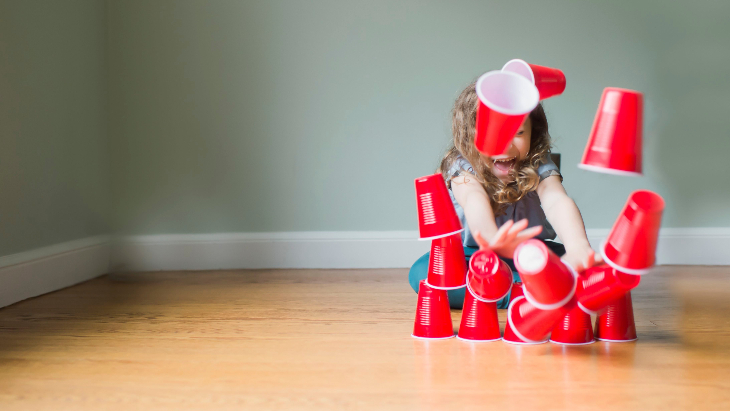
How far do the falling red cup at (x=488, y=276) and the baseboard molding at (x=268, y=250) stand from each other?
96cm

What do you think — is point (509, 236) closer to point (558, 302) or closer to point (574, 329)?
point (558, 302)

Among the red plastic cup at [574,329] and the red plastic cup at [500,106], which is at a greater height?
the red plastic cup at [500,106]

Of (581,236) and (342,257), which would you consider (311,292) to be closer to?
(342,257)

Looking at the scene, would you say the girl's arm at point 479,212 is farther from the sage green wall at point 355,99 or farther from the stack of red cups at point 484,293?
the sage green wall at point 355,99

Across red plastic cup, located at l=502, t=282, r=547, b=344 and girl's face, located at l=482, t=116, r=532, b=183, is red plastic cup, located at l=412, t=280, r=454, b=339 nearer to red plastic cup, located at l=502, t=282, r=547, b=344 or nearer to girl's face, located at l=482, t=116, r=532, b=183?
red plastic cup, located at l=502, t=282, r=547, b=344

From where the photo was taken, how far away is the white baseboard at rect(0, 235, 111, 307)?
4.31 ft

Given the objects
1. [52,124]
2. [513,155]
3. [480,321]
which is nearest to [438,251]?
[480,321]

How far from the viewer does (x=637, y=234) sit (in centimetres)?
72

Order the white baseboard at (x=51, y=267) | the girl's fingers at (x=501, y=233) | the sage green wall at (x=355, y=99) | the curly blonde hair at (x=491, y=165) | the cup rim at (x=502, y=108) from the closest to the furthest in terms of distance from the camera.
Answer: the cup rim at (x=502, y=108)
the girl's fingers at (x=501, y=233)
the curly blonde hair at (x=491, y=165)
the white baseboard at (x=51, y=267)
the sage green wall at (x=355, y=99)

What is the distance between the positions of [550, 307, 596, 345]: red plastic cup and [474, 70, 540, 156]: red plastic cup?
0.34 metres

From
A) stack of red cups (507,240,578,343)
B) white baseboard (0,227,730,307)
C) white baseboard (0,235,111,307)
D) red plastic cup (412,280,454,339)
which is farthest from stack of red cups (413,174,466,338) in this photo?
white baseboard (0,235,111,307)

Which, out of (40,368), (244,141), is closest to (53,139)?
(244,141)

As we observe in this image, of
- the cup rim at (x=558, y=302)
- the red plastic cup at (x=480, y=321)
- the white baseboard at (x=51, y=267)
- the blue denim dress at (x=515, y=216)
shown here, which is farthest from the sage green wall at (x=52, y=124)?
the cup rim at (x=558, y=302)

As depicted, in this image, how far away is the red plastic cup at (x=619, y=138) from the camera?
28.1 inches
